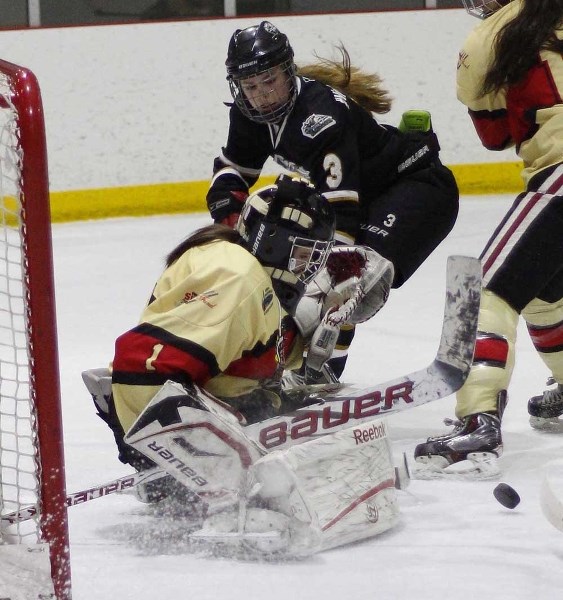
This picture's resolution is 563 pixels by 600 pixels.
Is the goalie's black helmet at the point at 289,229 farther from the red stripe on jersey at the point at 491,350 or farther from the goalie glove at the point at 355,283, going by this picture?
the red stripe on jersey at the point at 491,350

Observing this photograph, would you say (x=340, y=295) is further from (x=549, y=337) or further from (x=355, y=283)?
(x=549, y=337)

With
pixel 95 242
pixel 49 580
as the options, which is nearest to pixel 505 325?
pixel 49 580

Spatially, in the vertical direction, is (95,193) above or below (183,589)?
below

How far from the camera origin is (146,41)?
5414 millimetres

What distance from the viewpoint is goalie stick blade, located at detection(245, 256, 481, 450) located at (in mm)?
2336

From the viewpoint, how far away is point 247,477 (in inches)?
82.8

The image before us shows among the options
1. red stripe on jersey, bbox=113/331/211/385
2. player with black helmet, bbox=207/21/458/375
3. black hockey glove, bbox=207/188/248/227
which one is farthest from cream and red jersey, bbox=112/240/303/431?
black hockey glove, bbox=207/188/248/227

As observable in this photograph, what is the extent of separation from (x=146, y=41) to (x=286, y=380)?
297 cm

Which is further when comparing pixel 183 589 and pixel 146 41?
pixel 146 41

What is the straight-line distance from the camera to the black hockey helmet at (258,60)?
107 inches

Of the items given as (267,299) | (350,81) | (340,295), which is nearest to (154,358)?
(267,299)

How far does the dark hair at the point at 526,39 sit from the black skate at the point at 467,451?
72 centimetres

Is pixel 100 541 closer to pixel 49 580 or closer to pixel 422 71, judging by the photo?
pixel 49 580

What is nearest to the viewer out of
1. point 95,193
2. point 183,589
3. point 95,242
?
point 183,589
